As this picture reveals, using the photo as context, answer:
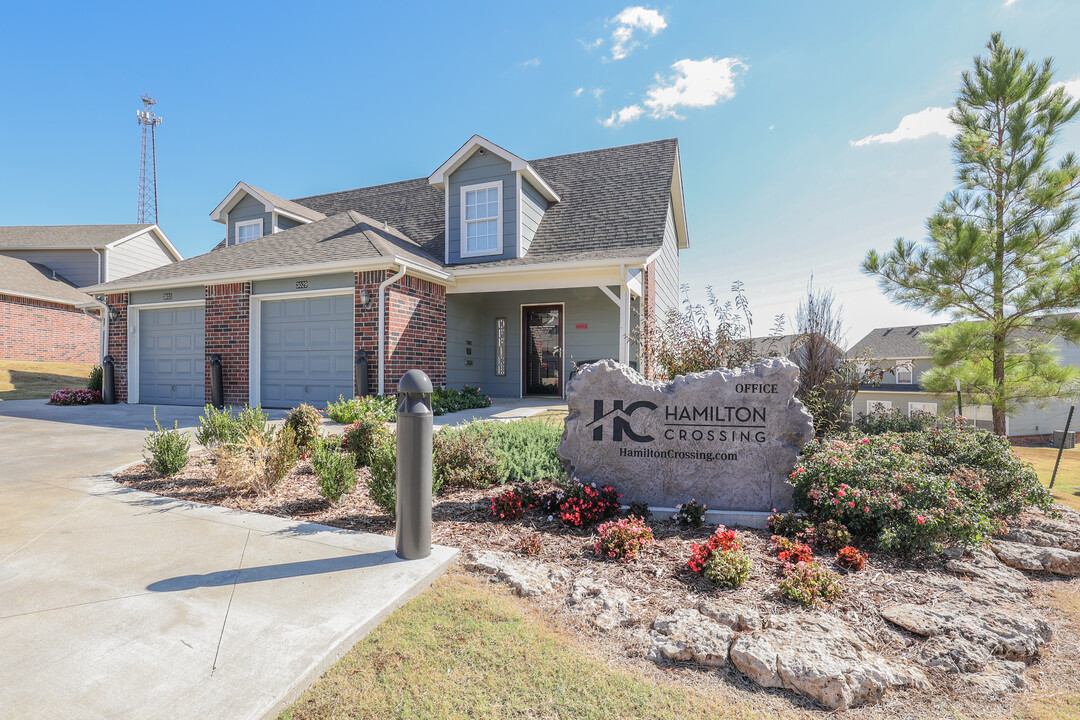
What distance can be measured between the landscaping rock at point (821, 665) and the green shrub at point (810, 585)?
24 cm

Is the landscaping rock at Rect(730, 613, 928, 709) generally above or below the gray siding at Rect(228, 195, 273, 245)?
below

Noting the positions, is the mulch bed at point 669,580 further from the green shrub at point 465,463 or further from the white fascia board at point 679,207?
the white fascia board at point 679,207

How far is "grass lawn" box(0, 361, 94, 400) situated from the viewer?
14.6 metres

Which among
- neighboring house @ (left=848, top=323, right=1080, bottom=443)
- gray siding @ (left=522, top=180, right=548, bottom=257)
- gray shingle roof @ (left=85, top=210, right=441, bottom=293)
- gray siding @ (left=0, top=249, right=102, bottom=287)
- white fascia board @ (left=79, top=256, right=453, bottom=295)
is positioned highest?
gray siding @ (left=0, top=249, right=102, bottom=287)

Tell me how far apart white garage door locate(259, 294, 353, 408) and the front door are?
187 inches

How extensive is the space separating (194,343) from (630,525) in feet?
38.6

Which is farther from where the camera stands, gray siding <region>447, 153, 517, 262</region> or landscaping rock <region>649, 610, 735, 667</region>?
gray siding <region>447, 153, 517, 262</region>

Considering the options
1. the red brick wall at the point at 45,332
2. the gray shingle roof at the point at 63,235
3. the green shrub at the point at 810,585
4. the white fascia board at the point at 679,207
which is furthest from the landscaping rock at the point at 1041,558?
the gray shingle roof at the point at 63,235

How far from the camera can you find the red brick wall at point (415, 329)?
9305 millimetres

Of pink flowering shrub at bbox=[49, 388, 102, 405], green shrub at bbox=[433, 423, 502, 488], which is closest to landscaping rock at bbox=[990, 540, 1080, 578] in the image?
green shrub at bbox=[433, 423, 502, 488]

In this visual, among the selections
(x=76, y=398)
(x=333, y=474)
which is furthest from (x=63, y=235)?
(x=333, y=474)

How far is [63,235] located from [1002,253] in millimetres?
32765

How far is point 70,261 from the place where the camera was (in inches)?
846

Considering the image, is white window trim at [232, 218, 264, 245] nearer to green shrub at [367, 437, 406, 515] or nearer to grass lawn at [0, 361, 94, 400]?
grass lawn at [0, 361, 94, 400]
